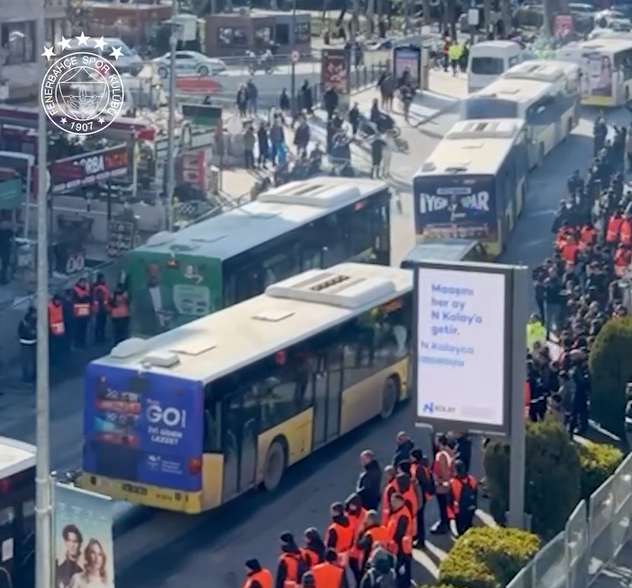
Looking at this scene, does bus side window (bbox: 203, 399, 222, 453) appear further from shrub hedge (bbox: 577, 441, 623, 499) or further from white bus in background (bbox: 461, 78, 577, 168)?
white bus in background (bbox: 461, 78, 577, 168)

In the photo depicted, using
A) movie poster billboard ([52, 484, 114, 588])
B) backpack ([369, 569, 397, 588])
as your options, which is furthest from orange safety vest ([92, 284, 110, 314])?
movie poster billboard ([52, 484, 114, 588])

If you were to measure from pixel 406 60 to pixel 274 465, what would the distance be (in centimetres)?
3293

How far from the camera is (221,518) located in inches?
824

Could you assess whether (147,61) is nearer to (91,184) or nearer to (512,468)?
(91,184)

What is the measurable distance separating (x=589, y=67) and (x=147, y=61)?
1545 centimetres

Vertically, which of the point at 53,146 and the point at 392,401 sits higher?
the point at 53,146

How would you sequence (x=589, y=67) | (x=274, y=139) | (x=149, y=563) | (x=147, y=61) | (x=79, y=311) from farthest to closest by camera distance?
(x=147, y=61) → (x=589, y=67) → (x=274, y=139) → (x=79, y=311) → (x=149, y=563)

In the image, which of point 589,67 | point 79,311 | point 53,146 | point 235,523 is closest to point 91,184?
point 53,146

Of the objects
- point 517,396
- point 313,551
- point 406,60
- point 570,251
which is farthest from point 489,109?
point 313,551

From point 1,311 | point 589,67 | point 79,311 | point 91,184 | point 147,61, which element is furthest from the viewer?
point 147,61

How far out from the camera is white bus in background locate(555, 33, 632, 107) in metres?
53.9

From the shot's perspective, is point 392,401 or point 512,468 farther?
point 392,401

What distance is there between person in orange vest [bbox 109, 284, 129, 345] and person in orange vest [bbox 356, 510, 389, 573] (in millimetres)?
10800

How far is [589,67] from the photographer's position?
5400 centimetres
